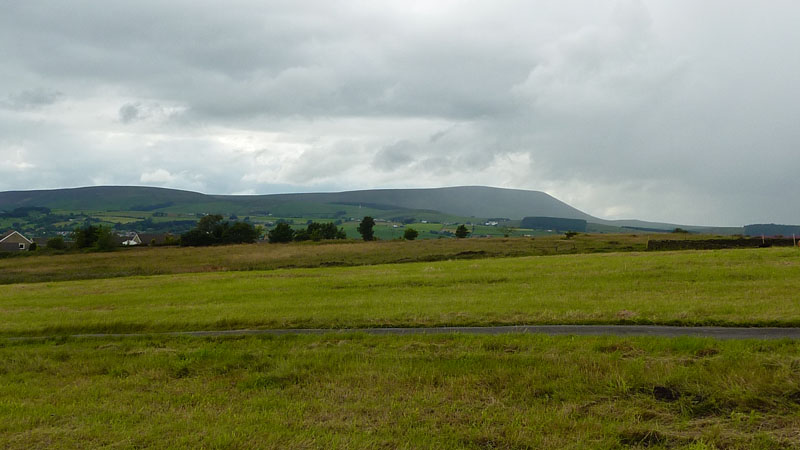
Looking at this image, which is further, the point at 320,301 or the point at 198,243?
the point at 198,243

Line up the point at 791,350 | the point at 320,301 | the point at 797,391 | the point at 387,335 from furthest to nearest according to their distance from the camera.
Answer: the point at 320,301
the point at 387,335
the point at 791,350
the point at 797,391

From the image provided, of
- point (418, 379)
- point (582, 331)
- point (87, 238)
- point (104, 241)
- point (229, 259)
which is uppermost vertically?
point (582, 331)

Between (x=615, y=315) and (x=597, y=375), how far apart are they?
282 inches

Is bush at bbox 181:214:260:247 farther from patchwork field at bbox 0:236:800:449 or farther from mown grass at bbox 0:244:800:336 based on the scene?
patchwork field at bbox 0:236:800:449

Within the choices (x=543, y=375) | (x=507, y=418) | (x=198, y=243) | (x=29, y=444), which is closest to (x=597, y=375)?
(x=543, y=375)

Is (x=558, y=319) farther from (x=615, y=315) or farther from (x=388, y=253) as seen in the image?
(x=388, y=253)

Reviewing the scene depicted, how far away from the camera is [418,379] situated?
32.9ft

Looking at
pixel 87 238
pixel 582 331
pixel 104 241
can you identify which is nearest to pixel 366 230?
pixel 104 241

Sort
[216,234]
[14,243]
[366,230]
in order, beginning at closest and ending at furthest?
[216,234], [366,230], [14,243]

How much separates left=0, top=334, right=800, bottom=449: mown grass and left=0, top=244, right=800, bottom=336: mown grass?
413cm

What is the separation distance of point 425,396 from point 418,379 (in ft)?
3.19

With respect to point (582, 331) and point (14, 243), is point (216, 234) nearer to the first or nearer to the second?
point (14, 243)

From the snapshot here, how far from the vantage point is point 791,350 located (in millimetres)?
11062

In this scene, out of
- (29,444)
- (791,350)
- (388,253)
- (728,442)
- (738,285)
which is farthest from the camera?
(388,253)
